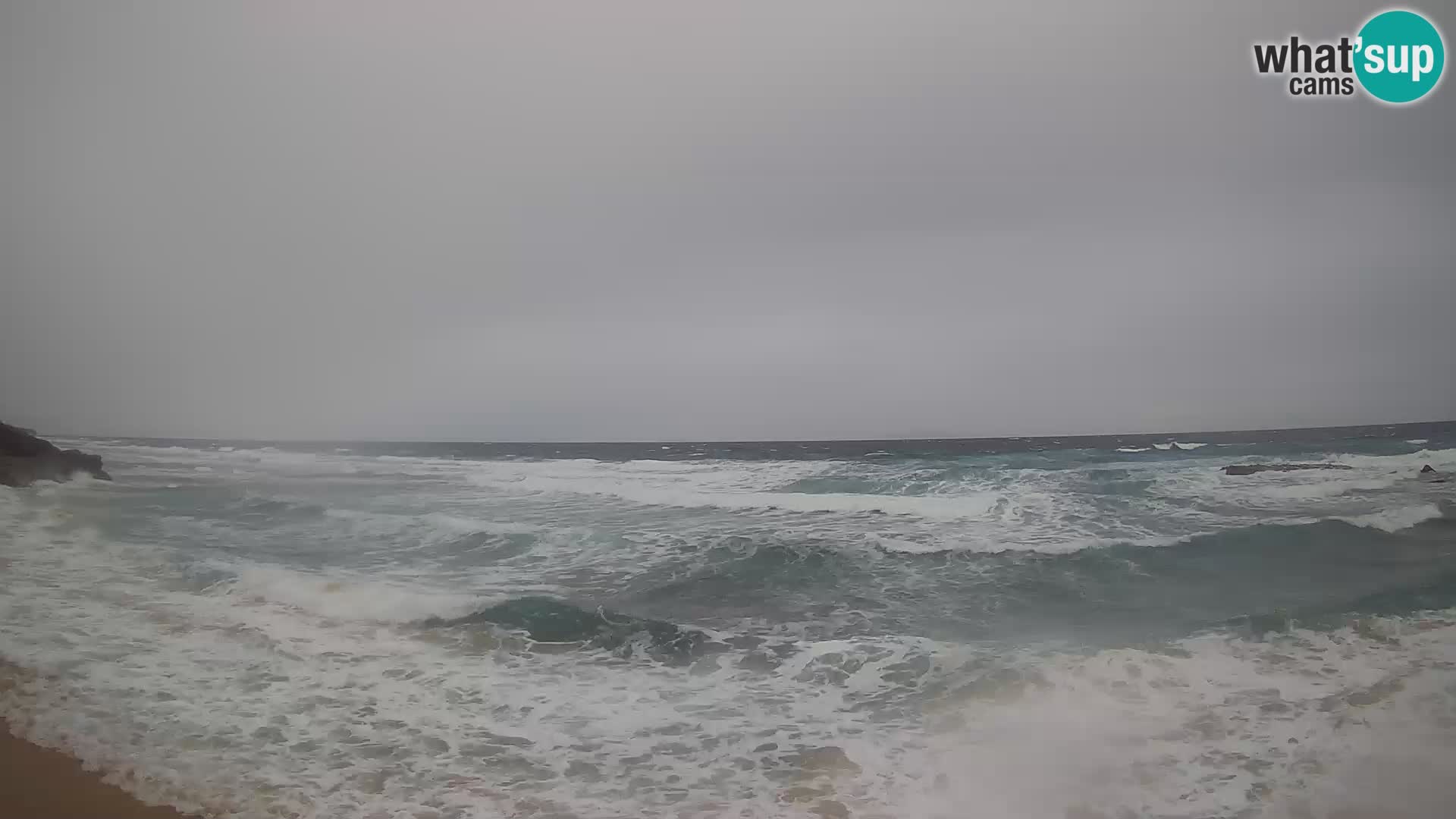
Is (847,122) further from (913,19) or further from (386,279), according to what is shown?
(386,279)

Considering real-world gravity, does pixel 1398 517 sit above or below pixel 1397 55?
below

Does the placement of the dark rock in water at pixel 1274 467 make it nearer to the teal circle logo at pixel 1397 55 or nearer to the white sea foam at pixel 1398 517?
the white sea foam at pixel 1398 517

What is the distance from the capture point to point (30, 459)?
2.66 metres

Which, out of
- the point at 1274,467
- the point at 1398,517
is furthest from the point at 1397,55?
the point at 1274,467

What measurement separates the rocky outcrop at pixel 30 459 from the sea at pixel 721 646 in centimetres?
7

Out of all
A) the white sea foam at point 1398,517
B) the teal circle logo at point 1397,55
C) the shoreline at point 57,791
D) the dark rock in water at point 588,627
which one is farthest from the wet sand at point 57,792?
the white sea foam at point 1398,517

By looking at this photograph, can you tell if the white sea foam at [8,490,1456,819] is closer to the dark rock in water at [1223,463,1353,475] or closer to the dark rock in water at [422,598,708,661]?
the dark rock in water at [422,598,708,661]

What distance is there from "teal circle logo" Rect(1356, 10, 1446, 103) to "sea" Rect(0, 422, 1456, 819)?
1.47 meters

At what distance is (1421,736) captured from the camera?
1665 millimetres

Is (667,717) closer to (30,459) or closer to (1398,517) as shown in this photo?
(30,459)

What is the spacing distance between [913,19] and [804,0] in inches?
16.6

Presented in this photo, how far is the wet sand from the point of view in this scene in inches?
55.5

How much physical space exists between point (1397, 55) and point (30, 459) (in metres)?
5.33

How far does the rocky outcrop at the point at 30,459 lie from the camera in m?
2.60
